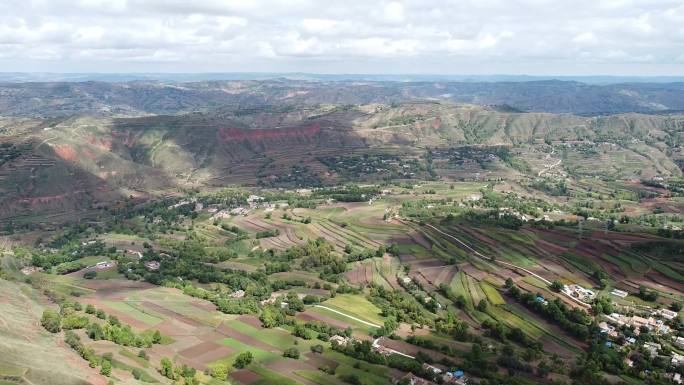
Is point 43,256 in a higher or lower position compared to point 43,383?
lower

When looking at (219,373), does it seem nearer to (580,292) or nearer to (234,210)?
(580,292)

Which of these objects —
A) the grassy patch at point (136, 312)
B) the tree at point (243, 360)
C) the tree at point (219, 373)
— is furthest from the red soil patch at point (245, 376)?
the grassy patch at point (136, 312)

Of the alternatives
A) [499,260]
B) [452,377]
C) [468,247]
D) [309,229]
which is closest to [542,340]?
[452,377]

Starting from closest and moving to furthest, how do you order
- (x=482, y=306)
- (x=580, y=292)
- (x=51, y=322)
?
(x=51, y=322), (x=482, y=306), (x=580, y=292)

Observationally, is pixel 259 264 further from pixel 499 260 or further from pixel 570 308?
pixel 570 308

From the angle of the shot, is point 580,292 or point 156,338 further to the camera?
point 580,292

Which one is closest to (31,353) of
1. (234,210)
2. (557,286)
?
(557,286)

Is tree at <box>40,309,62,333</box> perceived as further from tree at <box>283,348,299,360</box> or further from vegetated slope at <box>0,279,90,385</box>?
tree at <box>283,348,299,360</box>
